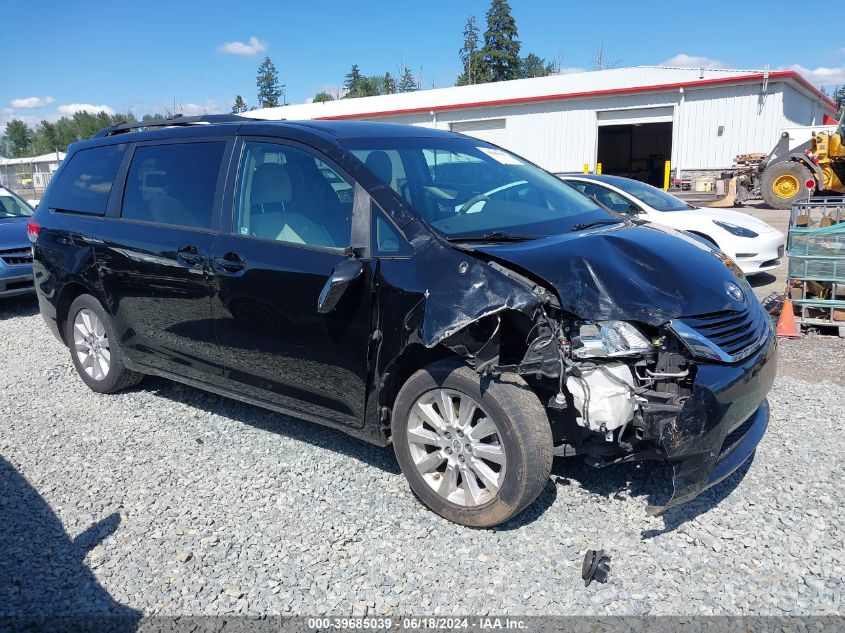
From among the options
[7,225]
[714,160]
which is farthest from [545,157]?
[7,225]

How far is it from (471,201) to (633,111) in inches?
1048

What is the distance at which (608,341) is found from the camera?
9.81ft

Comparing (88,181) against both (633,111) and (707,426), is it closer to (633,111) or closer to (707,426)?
(707,426)

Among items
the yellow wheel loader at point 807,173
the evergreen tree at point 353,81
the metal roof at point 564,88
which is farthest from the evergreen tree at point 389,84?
the yellow wheel loader at point 807,173

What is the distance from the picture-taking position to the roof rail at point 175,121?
4500mm

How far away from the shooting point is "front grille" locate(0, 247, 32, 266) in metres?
8.68

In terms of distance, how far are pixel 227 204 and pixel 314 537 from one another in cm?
202

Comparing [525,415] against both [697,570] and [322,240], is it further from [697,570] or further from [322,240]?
[322,240]

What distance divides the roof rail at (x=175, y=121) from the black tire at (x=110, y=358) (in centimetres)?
135

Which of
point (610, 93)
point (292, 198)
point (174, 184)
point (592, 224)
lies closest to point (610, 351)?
point (592, 224)

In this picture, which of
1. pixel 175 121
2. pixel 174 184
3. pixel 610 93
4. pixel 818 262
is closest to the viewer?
pixel 174 184

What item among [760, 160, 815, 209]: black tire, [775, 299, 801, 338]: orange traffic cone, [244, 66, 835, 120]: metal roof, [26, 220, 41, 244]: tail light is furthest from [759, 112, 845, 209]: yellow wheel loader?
[26, 220, 41, 244]: tail light

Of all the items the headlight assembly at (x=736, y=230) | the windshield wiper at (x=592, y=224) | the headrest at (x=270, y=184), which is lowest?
the headlight assembly at (x=736, y=230)

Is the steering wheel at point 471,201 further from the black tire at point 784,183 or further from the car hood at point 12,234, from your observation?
the black tire at point 784,183
